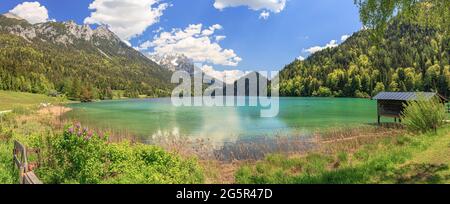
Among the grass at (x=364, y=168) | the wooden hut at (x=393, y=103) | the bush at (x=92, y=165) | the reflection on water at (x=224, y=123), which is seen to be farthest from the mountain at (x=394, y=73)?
the bush at (x=92, y=165)

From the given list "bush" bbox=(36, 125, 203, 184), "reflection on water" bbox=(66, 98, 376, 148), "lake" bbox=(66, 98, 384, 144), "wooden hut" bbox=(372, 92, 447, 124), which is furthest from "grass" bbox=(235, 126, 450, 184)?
"wooden hut" bbox=(372, 92, 447, 124)

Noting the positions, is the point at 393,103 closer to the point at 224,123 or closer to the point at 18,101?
the point at 224,123

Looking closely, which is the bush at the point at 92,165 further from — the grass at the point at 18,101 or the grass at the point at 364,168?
the grass at the point at 18,101

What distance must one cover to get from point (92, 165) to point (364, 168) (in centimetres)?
953

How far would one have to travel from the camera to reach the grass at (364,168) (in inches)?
431

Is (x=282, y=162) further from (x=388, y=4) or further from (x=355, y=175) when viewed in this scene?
(x=388, y=4)

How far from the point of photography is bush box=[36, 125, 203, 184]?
10.1 metres

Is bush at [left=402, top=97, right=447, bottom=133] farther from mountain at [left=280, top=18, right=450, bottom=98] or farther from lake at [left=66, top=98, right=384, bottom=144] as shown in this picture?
mountain at [left=280, top=18, right=450, bottom=98]

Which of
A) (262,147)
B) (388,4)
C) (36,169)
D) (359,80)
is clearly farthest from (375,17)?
(359,80)

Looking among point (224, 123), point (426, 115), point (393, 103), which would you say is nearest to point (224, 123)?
point (224, 123)

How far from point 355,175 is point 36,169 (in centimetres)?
1036

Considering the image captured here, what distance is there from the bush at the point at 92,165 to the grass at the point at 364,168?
3.95 m
